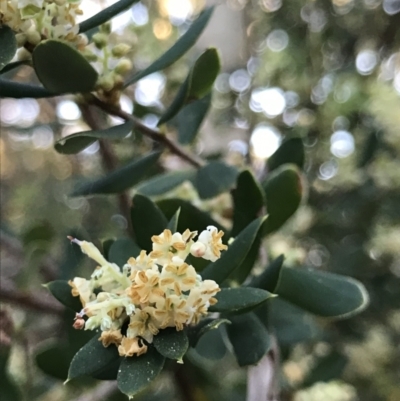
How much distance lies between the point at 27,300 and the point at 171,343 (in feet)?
1.43

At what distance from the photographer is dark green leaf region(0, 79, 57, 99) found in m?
0.43

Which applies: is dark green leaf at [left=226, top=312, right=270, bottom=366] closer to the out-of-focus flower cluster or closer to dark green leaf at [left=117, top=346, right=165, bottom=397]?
dark green leaf at [left=117, top=346, right=165, bottom=397]

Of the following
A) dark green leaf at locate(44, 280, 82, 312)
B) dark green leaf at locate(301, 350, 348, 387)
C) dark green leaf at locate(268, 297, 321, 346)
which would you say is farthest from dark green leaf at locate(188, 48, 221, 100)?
dark green leaf at locate(301, 350, 348, 387)

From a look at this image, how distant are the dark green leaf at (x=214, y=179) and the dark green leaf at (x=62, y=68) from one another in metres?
0.21

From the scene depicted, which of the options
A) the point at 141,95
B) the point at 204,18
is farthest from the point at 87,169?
the point at 204,18

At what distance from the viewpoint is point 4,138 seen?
174cm

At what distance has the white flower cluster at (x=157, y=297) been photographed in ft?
1.16

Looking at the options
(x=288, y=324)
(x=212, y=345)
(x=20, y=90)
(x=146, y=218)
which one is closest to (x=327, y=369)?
(x=288, y=324)

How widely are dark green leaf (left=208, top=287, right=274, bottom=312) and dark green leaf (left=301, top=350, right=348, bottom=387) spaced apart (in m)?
0.48

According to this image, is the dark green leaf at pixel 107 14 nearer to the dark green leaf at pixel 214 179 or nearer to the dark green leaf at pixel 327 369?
the dark green leaf at pixel 214 179

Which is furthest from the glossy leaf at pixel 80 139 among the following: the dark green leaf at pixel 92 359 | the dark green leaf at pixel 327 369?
the dark green leaf at pixel 327 369

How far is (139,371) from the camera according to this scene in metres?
0.34

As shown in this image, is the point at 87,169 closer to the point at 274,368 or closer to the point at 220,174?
the point at 220,174

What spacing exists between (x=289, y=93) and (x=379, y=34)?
11.4 inches
